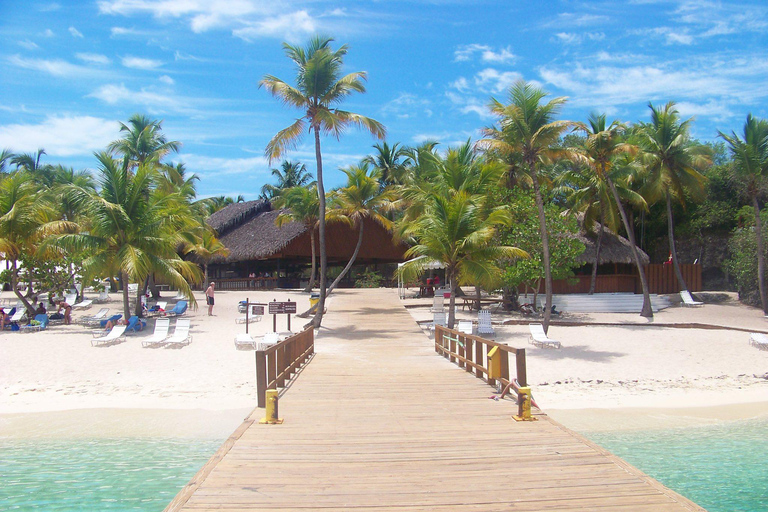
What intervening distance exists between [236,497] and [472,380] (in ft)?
18.0

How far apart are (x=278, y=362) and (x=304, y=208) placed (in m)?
21.2

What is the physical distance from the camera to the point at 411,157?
36406 mm

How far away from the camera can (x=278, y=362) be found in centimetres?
825

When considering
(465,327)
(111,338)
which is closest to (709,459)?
(465,327)

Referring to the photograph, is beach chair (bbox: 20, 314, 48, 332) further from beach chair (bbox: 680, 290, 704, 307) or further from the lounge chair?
beach chair (bbox: 680, 290, 704, 307)

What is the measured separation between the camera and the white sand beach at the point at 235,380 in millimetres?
9289

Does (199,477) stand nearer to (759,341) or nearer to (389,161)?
(759,341)

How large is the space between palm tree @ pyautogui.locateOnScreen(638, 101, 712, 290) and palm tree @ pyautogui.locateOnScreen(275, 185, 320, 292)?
15696 millimetres

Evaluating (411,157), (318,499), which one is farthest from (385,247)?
(318,499)

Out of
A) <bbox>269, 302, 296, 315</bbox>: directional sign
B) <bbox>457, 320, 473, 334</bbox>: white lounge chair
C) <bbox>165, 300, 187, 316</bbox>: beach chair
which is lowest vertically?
<bbox>457, 320, 473, 334</bbox>: white lounge chair

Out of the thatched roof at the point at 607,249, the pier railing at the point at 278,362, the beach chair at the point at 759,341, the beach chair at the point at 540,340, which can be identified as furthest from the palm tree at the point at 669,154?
the pier railing at the point at 278,362

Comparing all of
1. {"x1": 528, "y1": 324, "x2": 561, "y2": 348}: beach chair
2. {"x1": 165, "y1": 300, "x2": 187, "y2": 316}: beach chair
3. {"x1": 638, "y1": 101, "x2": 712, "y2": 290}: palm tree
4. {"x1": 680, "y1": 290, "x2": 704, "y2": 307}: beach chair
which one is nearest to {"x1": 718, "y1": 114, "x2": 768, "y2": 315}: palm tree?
{"x1": 638, "y1": 101, "x2": 712, "y2": 290}: palm tree

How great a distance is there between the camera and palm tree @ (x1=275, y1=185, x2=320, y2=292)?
93.0 ft

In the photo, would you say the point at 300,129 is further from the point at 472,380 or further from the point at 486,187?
the point at 472,380
